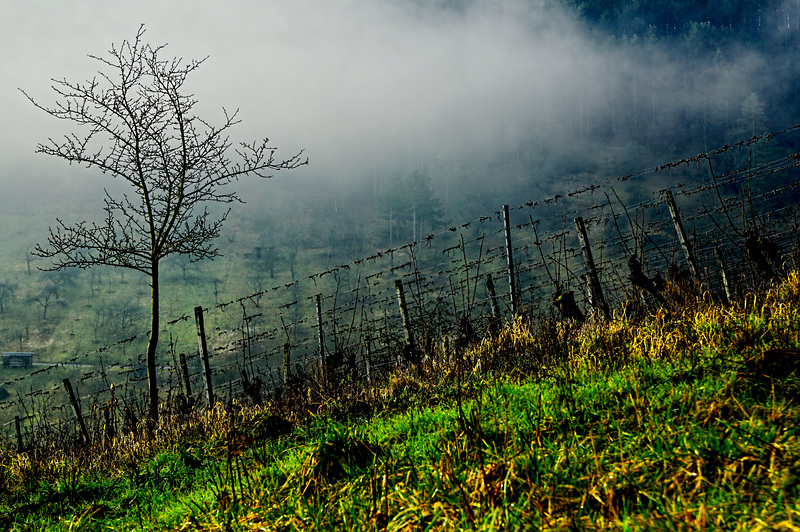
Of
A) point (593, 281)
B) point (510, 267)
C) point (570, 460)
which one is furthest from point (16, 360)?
point (570, 460)

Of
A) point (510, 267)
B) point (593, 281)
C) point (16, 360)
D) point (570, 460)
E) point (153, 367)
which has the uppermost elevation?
point (510, 267)

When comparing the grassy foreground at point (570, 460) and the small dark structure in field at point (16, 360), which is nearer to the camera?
the grassy foreground at point (570, 460)

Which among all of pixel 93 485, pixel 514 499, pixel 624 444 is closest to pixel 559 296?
pixel 624 444

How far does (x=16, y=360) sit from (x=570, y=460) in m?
143

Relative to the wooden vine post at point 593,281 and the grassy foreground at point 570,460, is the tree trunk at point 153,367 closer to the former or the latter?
the grassy foreground at point 570,460

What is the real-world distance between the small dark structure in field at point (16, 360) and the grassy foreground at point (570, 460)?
13694cm

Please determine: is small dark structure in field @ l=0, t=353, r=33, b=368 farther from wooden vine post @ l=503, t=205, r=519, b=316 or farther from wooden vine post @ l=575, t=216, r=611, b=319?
wooden vine post @ l=575, t=216, r=611, b=319

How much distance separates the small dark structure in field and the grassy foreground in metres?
137

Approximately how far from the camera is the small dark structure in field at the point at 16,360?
10800 cm

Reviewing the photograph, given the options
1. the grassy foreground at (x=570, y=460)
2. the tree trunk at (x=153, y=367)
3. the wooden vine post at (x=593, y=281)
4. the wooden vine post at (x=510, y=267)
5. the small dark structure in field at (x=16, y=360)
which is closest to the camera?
the grassy foreground at (x=570, y=460)

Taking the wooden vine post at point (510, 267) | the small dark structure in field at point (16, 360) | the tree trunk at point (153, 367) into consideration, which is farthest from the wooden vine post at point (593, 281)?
the small dark structure in field at point (16, 360)

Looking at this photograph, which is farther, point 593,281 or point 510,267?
point 510,267

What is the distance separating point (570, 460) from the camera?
2.38m

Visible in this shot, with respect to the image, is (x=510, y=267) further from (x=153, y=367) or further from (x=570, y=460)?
(x=153, y=367)
